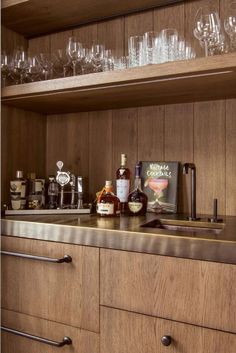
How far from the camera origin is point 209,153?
1.59m

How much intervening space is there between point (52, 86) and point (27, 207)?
23.1 inches

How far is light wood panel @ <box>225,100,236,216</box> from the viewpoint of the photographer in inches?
60.7

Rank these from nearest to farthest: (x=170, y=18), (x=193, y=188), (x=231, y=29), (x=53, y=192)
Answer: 1. (x=231, y=29)
2. (x=193, y=188)
3. (x=170, y=18)
4. (x=53, y=192)

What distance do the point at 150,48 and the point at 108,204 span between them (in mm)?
654

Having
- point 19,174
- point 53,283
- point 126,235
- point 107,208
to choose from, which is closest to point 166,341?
point 126,235

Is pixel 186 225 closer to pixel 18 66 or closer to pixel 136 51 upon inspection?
pixel 136 51

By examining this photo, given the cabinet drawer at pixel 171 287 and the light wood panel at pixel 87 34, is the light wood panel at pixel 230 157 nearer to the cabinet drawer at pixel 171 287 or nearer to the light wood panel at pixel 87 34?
the cabinet drawer at pixel 171 287

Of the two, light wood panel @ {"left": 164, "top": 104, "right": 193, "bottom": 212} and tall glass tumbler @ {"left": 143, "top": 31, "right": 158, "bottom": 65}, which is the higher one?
tall glass tumbler @ {"left": 143, "top": 31, "right": 158, "bottom": 65}

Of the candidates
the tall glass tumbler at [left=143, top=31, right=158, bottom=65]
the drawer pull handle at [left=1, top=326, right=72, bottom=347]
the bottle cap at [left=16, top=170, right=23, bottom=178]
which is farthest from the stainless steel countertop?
the tall glass tumbler at [left=143, top=31, right=158, bottom=65]

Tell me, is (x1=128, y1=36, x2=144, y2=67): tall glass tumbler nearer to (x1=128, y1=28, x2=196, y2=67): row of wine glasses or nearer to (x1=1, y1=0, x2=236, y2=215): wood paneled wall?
(x1=128, y1=28, x2=196, y2=67): row of wine glasses

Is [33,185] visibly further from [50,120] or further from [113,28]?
[113,28]

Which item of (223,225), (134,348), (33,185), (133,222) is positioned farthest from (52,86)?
(134,348)

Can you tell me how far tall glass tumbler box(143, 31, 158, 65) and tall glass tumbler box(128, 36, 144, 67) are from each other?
0.02 meters

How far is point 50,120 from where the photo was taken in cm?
199
